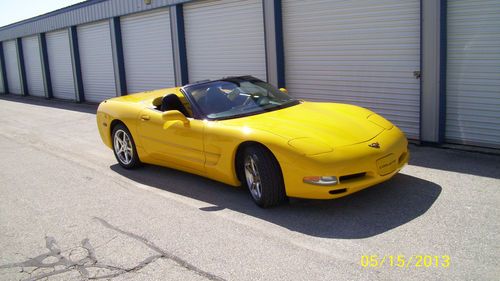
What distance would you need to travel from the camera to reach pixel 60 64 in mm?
21203

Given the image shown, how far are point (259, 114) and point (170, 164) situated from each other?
1.42 meters

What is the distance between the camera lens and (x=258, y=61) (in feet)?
37.1

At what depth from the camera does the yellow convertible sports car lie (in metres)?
4.78

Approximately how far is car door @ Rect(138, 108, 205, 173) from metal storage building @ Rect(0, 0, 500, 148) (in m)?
3.80

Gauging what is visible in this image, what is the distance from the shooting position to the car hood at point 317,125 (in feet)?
16.2

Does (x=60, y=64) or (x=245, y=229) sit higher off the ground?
(x=60, y=64)

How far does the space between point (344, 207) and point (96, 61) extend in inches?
596

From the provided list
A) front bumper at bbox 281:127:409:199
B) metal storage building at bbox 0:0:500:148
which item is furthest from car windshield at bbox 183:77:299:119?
metal storage building at bbox 0:0:500:148

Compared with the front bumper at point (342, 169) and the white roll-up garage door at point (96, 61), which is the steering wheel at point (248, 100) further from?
the white roll-up garage door at point (96, 61)

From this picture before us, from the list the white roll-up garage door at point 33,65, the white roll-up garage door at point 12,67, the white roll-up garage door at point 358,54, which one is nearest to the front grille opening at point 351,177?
A: the white roll-up garage door at point 358,54

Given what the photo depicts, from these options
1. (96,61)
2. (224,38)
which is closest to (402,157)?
(224,38)

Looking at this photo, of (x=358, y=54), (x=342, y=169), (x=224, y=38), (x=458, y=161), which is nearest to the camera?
(x=342, y=169)

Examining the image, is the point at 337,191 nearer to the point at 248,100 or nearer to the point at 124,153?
the point at 248,100

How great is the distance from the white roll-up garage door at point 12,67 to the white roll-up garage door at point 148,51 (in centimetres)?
1234
